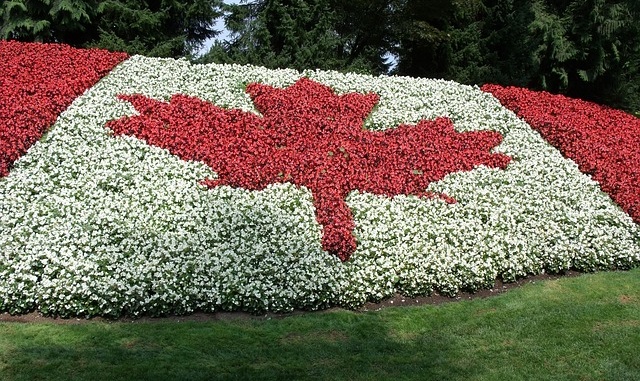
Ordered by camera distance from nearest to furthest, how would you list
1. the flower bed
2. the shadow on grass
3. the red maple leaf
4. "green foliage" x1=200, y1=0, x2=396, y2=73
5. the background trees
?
the shadow on grass → the flower bed → the red maple leaf → "green foliage" x1=200, y1=0, x2=396, y2=73 → the background trees

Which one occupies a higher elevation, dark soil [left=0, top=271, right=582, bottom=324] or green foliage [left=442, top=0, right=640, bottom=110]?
green foliage [left=442, top=0, right=640, bottom=110]

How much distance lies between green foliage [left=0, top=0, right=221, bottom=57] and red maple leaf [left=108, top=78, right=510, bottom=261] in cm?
579

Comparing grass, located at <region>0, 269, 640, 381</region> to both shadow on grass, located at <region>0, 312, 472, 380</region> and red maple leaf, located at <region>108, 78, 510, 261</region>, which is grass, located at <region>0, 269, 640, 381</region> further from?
red maple leaf, located at <region>108, 78, 510, 261</region>

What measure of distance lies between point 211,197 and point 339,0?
45.1ft

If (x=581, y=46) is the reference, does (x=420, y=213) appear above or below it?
below

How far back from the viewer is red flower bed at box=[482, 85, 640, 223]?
11941 millimetres

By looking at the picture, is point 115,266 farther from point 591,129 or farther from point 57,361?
point 591,129

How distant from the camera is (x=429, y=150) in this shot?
12.1 metres

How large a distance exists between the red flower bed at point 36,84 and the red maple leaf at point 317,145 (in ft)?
4.02

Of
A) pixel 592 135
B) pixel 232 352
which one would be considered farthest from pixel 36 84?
pixel 592 135

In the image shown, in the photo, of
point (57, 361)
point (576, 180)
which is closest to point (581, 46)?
point (576, 180)

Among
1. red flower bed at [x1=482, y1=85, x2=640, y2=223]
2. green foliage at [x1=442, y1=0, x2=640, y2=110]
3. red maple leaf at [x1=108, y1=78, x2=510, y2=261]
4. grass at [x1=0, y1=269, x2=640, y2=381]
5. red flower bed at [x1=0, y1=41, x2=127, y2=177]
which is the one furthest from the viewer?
green foliage at [x1=442, y1=0, x2=640, y2=110]

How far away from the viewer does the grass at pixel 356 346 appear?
650cm

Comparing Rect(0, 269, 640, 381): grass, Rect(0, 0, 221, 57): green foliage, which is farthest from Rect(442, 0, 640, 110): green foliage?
Rect(0, 269, 640, 381): grass
